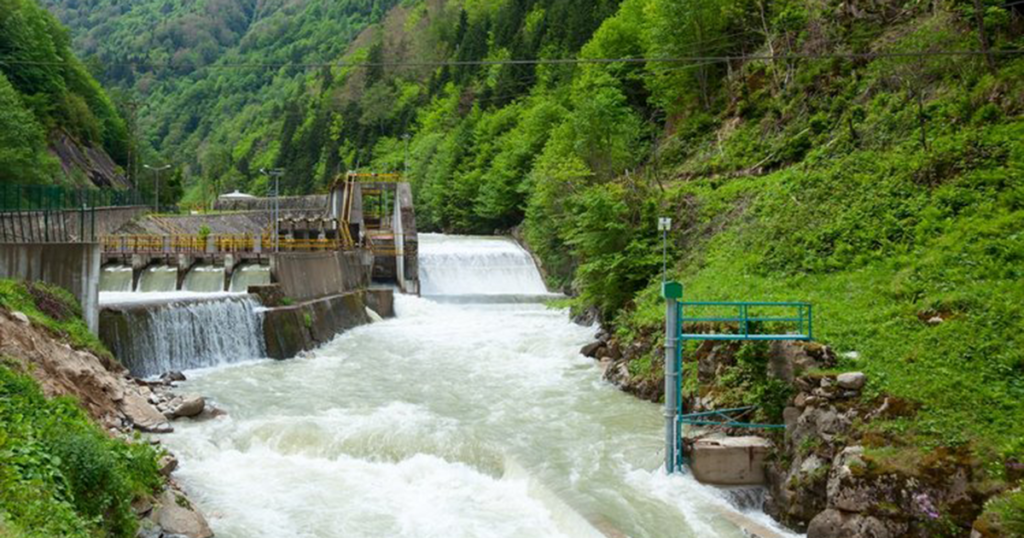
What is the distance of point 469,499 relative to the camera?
415 inches

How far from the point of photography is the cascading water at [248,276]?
27.5 meters

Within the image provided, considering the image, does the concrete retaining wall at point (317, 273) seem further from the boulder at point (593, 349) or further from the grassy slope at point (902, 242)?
the grassy slope at point (902, 242)

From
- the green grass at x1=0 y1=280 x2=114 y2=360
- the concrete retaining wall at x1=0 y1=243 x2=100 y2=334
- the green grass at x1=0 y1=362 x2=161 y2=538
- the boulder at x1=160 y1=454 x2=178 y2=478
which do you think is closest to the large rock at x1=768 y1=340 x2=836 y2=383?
the green grass at x1=0 y1=362 x2=161 y2=538

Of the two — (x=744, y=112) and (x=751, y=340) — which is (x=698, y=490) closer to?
(x=751, y=340)

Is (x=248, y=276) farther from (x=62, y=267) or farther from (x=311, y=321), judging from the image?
(x=62, y=267)

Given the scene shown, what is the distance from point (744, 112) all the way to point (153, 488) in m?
26.4

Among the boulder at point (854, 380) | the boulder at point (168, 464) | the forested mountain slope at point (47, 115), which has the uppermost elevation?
the forested mountain slope at point (47, 115)

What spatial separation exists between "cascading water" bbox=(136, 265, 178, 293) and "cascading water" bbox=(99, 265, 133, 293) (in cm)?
51

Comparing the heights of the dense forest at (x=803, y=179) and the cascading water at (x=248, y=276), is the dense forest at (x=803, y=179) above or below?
above

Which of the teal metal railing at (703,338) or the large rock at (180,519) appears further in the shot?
the teal metal railing at (703,338)

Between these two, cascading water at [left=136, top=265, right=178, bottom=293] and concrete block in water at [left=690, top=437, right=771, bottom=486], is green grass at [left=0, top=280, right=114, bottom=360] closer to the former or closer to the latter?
concrete block in water at [left=690, top=437, right=771, bottom=486]

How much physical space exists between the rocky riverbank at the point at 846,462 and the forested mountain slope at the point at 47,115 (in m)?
37.5

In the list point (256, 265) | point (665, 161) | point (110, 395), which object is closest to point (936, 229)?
point (110, 395)

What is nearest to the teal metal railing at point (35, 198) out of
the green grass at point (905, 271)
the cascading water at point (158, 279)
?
the cascading water at point (158, 279)
